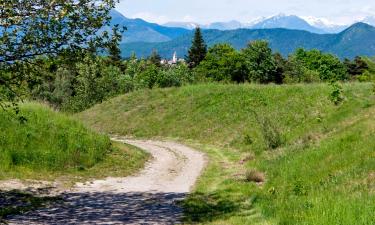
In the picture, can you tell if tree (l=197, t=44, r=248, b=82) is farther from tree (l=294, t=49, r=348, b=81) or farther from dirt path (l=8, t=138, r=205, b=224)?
dirt path (l=8, t=138, r=205, b=224)

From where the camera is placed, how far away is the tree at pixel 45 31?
12875 mm

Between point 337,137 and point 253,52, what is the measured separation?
112 meters

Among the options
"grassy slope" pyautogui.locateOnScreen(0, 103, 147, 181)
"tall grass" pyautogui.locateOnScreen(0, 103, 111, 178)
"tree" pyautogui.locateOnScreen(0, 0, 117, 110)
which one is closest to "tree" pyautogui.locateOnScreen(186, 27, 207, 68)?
"grassy slope" pyautogui.locateOnScreen(0, 103, 147, 181)

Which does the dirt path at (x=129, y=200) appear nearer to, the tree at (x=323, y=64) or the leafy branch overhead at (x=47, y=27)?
the leafy branch overhead at (x=47, y=27)

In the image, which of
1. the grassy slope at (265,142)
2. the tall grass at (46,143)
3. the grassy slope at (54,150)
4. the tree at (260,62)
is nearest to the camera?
the grassy slope at (265,142)

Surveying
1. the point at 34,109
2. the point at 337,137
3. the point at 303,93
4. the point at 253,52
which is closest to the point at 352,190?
the point at 337,137

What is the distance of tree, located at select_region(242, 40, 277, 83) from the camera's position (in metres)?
127

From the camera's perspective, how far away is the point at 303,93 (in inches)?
1655

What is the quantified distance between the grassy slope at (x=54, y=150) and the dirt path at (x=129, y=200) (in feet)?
5.85

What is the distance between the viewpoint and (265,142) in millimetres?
29156

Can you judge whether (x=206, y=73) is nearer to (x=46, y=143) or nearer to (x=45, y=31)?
(x=46, y=143)

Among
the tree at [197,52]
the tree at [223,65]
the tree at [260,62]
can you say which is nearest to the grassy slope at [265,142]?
the tree at [223,65]

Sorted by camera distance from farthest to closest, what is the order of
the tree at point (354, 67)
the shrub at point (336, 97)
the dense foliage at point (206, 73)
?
the tree at point (354, 67) < the dense foliage at point (206, 73) < the shrub at point (336, 97)

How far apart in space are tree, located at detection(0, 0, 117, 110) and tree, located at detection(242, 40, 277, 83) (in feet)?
373
